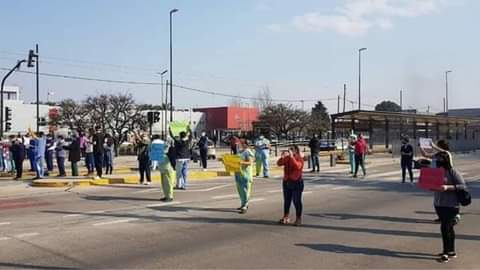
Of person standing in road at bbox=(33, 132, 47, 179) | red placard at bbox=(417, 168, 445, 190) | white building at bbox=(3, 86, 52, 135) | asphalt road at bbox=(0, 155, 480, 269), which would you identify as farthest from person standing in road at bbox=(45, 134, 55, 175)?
white building at bbox=(3, 86, 52, 135)

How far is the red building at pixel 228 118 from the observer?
3747 inches

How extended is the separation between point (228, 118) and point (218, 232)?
3317 inches

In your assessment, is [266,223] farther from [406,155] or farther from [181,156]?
[406,155]

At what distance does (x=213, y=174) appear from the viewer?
80.9 ft

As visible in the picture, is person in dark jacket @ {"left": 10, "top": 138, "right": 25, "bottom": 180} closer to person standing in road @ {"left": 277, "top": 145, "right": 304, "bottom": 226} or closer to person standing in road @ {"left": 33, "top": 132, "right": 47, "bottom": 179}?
person standing in road @ {"left": 33, "top": 132, "right": 47, "bottom": 179}

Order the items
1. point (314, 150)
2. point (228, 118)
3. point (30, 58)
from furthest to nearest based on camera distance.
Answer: point (228, 118) → point (30, 58) → point (314, 150)

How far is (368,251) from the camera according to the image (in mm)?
8953

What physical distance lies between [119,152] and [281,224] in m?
43.0

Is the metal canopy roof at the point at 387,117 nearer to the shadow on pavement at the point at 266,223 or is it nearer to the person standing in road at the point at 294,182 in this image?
the shadow on pavement at the point at 266,223

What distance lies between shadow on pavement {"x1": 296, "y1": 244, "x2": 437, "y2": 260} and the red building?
84769 mm

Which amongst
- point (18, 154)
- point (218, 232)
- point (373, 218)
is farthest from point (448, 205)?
point (18, 154)

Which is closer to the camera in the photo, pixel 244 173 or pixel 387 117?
pixel 244 173

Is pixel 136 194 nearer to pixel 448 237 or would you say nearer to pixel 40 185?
pixel 40 185

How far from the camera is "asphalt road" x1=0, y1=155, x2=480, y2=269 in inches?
325
